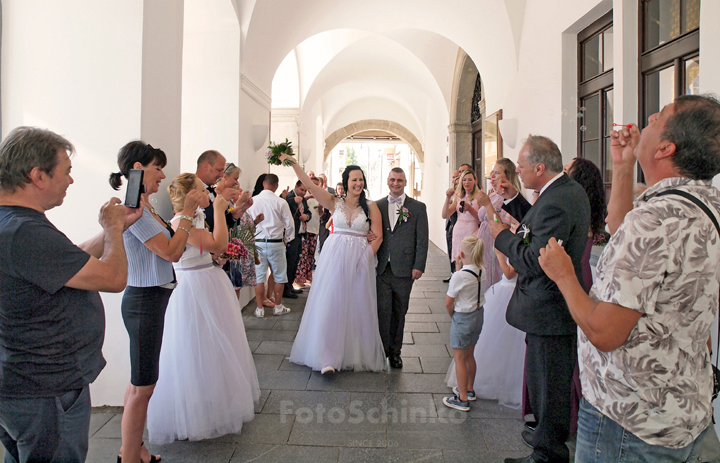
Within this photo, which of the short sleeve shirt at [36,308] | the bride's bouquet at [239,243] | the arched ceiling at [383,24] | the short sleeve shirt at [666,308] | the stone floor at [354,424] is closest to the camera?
the short sleeve shirt at [666,308]

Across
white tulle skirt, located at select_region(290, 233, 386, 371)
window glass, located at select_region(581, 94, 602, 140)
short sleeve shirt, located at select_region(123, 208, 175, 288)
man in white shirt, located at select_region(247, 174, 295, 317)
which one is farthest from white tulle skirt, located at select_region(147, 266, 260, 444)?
window glass, located at select_region(581, 94, 602, 140)

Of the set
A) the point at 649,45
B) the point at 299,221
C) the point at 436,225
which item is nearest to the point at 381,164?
the point at 436,225

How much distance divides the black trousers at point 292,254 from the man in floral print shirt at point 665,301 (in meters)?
5.75

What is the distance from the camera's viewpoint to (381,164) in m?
48.7

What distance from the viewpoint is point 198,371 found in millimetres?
2844

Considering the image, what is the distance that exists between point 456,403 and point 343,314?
121cm

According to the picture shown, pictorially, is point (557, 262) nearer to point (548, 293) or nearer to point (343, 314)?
point (548, 293)

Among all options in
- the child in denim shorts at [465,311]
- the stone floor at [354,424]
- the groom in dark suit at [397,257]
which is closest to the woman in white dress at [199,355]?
the stone floor at [354,424]

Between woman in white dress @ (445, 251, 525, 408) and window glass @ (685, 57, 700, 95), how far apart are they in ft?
5.52

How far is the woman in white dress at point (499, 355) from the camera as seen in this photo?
11.3 feet

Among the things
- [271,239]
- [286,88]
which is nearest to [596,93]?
[271,239]

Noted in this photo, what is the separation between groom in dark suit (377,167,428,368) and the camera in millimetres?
4230

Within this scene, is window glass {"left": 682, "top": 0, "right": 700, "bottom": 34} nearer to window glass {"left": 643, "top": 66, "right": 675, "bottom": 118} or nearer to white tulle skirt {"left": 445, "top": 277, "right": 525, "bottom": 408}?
window glass {"left": 643, "top": 66, "right": 675, "bottom": 118}

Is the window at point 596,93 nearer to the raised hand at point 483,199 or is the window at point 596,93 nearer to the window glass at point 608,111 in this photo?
the window glass at point 608,111
